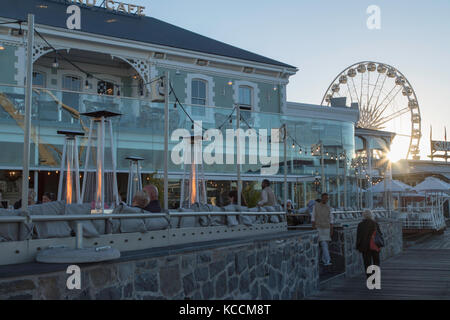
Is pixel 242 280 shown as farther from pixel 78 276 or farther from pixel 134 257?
pixel 78 276

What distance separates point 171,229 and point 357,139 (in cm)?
3151

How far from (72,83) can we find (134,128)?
7011 millimetres

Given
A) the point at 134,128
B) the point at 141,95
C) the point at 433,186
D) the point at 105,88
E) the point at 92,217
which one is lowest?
the point at 92,217

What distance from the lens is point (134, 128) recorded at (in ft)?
58.2

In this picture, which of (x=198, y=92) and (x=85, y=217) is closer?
(x=85, y=217)

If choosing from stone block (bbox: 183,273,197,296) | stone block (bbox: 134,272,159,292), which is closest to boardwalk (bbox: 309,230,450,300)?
stone block (bbox: 183,273,197,296)

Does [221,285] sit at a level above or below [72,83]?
below

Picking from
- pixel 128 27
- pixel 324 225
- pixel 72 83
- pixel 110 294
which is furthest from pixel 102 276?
pixel 128 27

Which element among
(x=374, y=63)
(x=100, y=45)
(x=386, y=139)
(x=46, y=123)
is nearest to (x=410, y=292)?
(x=46, y=123)

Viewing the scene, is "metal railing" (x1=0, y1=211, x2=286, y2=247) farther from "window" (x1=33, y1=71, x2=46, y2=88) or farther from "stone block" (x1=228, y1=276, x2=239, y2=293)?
"window" (x1=33, y1=71, x2=46, y2=88)

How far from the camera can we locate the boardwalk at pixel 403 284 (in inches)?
336

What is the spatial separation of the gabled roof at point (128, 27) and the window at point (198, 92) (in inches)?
57.9

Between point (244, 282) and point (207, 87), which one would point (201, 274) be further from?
point (207, 87)

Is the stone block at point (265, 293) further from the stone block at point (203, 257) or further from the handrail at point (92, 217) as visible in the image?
the stone block at point (203, 257)
